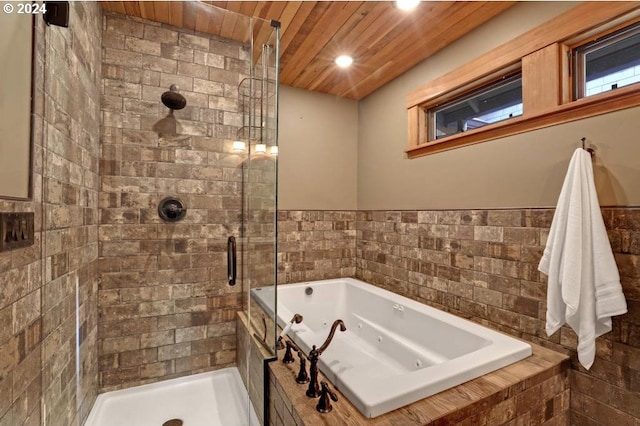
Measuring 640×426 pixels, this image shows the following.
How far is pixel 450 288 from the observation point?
7.46ft

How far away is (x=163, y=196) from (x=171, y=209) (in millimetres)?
117

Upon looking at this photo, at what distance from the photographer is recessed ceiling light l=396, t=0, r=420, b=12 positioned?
1.83 m

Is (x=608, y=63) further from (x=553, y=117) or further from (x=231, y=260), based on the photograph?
(x=231, y=260)

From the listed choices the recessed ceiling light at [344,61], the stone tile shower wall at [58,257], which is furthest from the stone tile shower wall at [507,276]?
the stone tile shower wall at [58,257]

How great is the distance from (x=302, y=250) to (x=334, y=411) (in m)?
2.00

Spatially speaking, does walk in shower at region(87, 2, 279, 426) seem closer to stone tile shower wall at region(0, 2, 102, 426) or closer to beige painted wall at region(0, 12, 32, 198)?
stone tile shower wall at region(0, 2, 102, 426)

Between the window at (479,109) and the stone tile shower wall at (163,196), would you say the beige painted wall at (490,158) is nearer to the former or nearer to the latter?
the window at (479,109)

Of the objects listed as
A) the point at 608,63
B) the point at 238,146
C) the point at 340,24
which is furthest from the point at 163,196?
the point at 608,63

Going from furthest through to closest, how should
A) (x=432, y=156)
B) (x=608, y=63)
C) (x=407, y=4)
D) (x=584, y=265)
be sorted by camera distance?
(x=432, y=156), (x=407, y=4), (x=608, y=63), (x=584, y=265)

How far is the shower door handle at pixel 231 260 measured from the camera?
2.49m

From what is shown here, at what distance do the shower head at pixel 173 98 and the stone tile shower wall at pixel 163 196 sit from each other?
38 millimetres

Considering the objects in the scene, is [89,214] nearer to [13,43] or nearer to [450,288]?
[13,43]

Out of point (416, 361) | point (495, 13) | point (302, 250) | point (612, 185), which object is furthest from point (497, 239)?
point (302, 250)

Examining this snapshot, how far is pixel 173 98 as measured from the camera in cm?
233
